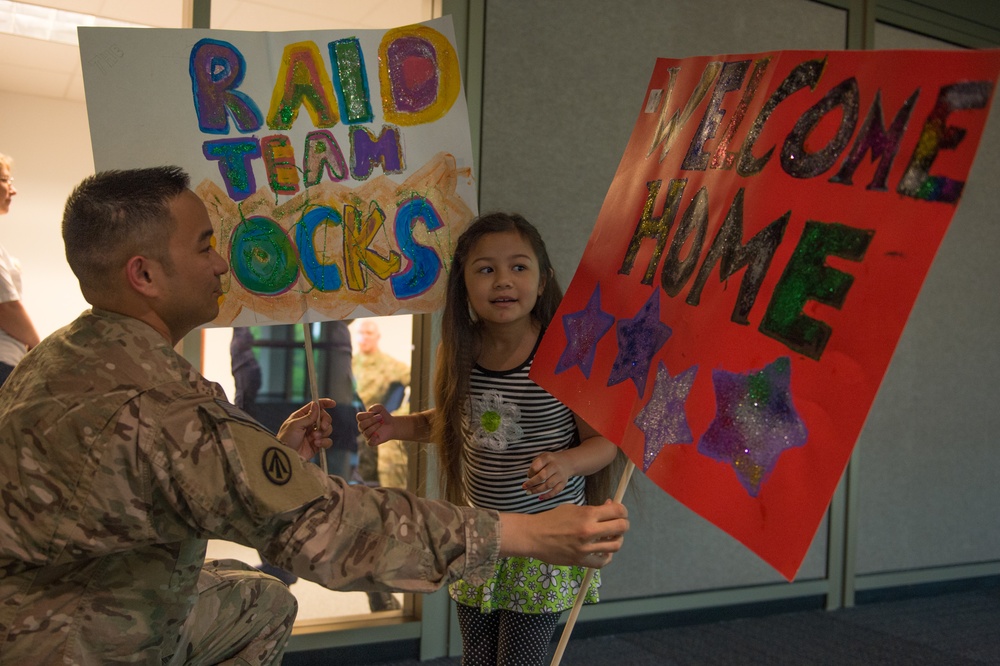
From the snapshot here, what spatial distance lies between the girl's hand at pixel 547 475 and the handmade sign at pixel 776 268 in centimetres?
13

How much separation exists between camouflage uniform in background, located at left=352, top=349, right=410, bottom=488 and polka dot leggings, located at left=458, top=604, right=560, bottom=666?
900 millimetres

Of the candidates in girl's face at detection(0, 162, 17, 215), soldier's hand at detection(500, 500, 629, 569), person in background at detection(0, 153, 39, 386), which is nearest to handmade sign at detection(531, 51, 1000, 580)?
soldier's hand at detection(500, 500, 629, 569)

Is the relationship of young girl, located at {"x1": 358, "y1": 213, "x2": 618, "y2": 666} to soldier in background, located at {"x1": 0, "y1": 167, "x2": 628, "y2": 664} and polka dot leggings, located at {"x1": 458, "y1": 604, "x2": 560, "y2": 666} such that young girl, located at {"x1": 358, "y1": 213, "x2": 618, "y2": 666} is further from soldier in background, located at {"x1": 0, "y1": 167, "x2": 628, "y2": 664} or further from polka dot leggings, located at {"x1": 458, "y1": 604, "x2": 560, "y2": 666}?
soldier in background, located at {"x1": 0, "y1": 167, "x2": 628, "y2": 664}

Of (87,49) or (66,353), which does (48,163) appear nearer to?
(87,49)

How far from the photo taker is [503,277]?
57.8 inches

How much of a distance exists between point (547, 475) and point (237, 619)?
50 cm

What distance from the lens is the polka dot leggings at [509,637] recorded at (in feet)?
4.78

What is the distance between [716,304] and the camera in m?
0.95

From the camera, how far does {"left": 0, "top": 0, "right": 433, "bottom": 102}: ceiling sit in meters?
2.17

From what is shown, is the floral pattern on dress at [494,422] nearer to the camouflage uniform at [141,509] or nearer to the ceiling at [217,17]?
the camouflage uniform at [141,509]

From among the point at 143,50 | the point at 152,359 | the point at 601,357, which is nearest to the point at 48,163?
the point at 143,50

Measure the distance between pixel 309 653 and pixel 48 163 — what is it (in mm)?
1741

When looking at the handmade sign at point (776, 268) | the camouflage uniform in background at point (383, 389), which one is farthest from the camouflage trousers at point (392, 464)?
the handmade sign at point (776, 268)

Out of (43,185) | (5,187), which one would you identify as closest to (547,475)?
(5,187)
